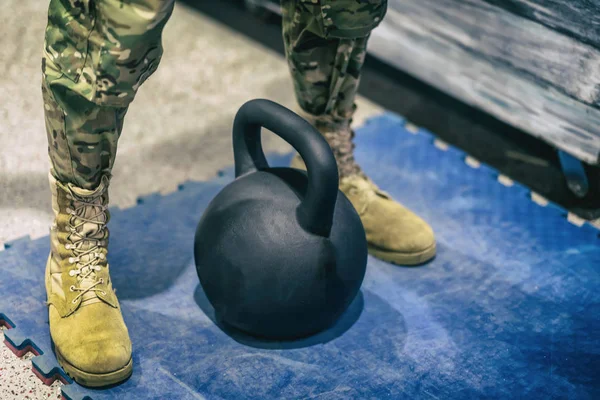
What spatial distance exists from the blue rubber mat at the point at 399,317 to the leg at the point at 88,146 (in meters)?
0.08

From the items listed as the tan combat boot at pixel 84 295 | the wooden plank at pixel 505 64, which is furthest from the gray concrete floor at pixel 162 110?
the tan combat boot at pixel 84 295

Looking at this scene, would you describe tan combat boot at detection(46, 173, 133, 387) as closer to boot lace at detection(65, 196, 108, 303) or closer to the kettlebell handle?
boot lace at detection(65, 196, 108, 303)

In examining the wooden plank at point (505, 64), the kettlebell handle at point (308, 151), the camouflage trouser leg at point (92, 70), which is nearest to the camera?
the camouflage trouser leg at point (92, 70)

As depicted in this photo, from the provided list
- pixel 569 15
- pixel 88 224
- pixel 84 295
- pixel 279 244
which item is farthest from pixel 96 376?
pixel 569 15

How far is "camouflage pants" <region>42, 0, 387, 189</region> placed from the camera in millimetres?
1474

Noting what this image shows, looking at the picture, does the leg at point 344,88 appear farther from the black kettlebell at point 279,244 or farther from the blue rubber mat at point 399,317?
the black kettlebell at point 279,244

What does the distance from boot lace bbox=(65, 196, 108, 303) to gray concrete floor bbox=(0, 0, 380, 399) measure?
50cm

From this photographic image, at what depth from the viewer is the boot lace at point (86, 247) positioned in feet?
5.70

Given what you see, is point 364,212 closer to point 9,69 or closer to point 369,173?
point 369,173

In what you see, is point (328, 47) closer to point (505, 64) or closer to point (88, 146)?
point (88, 146)

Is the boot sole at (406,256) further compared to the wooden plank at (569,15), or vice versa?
the wooden plank at (569,15)

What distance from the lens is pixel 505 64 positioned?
101 inches

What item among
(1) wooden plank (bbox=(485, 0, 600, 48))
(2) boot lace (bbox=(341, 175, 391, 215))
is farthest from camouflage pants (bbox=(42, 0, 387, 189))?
(1) wooden plank (bbox=(485, 0, 600, 48))

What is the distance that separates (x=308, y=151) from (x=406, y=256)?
0.65m
